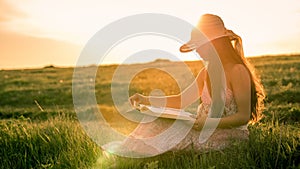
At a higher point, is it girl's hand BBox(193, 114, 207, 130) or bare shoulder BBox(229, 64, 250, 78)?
bare shoulder BBox(229, 64, 250, 78)

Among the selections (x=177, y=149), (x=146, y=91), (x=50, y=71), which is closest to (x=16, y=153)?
(x=177, y=149)

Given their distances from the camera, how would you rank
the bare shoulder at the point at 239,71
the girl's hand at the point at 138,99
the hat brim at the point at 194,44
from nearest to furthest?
1. the bare shoulder at the point at 239,71
2. the hat brim at the point at 194,44
3. the girl's hand at the point at 138,99

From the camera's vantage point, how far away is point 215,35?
17.8 ft

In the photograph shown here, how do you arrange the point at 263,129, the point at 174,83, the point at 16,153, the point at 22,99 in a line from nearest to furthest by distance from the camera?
the point at 263,129
the point at 16,153
the point at 22,99
the point at 174,83

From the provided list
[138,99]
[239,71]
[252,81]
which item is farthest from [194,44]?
[138,99]

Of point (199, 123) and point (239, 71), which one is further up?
point (239, 71)

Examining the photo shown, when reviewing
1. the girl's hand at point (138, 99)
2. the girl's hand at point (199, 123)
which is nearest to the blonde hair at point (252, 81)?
Result: the girl's hand at point (199, 123)

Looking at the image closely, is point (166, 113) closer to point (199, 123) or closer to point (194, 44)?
point (199, 123)

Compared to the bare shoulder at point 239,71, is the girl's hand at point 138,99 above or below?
below

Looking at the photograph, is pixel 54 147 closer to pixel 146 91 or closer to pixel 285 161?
pixel 285 161

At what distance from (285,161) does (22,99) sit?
15488 millimetres

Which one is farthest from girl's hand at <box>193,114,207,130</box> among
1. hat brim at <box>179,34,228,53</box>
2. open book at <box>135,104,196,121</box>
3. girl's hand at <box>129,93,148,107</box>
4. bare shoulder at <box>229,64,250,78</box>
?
girl's hand at <box>129,93,148,107</box>

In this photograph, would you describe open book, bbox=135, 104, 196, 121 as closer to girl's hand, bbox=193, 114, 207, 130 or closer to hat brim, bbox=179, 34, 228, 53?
girl's hand, bbox=193, 114, 207, 130

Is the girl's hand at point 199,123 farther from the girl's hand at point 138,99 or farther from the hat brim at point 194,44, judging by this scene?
the girl's hand at point 138,99
